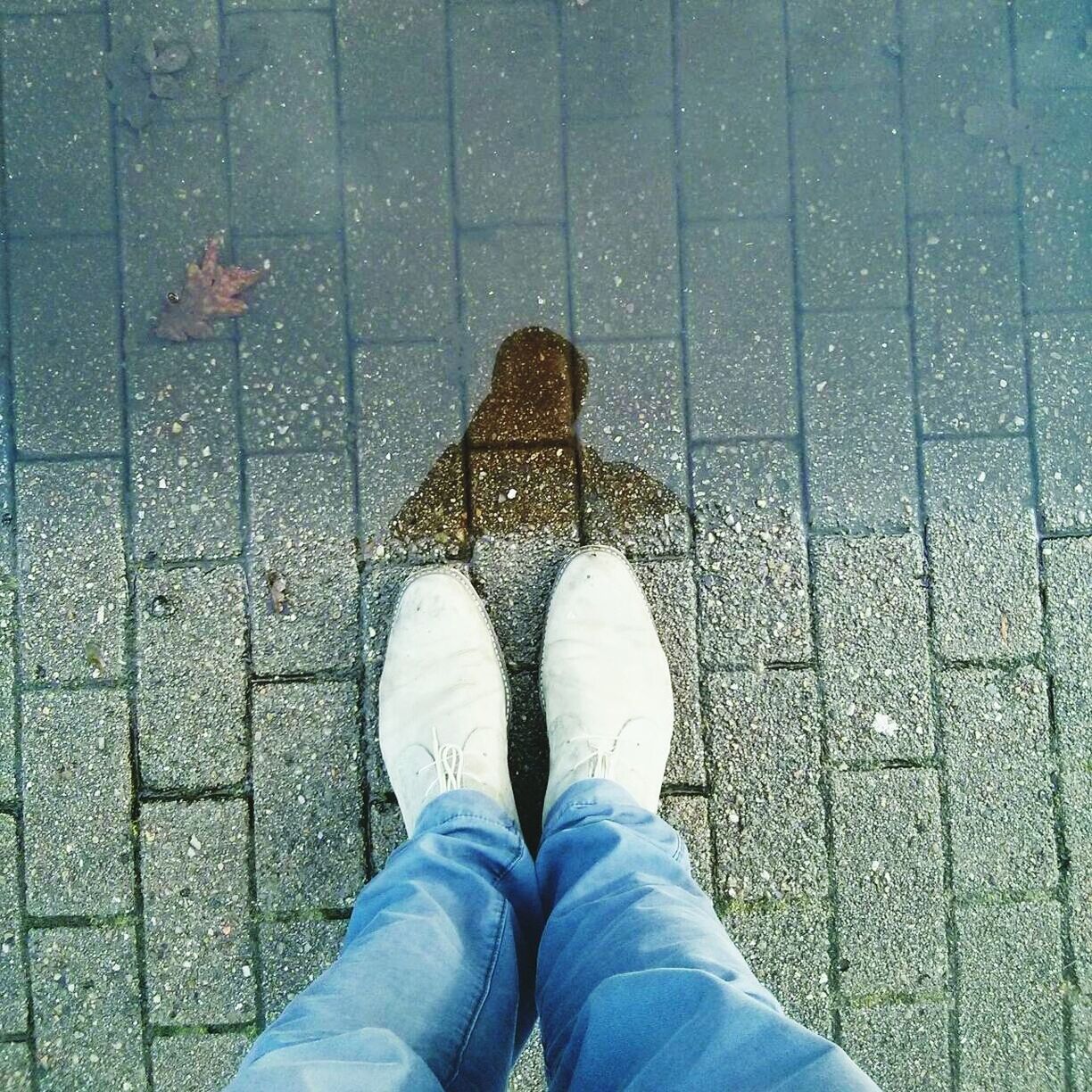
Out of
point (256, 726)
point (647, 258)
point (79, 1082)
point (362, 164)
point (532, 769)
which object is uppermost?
point (362, 164)

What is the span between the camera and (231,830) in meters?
2.30

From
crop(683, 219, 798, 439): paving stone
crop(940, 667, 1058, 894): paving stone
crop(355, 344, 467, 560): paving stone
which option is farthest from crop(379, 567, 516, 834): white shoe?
crop(940, 667, 1058, 894): paving stone

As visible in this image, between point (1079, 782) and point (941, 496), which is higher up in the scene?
point (941, 496)

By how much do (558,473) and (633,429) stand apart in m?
0.23

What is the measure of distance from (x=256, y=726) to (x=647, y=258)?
5.21 ft

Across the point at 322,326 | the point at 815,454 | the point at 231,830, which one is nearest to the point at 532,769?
the point at 231,830

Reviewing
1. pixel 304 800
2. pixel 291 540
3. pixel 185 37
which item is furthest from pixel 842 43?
pixel 304 800

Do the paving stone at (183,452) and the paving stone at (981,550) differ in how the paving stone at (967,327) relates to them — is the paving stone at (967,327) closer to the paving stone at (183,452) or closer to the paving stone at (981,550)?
the paving stone at (981,550)

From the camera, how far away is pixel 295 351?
231cm

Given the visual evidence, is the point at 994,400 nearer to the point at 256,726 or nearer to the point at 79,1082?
the point at 256,726

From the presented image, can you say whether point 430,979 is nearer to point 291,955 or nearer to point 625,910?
point 625,910

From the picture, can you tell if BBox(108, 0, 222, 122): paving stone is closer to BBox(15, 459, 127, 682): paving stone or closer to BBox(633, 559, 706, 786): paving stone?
BBox(15, 459, 127, 682): paving stone

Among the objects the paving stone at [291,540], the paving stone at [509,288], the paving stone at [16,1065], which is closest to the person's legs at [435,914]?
the paving stone at [291,540]

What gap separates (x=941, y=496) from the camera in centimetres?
234
